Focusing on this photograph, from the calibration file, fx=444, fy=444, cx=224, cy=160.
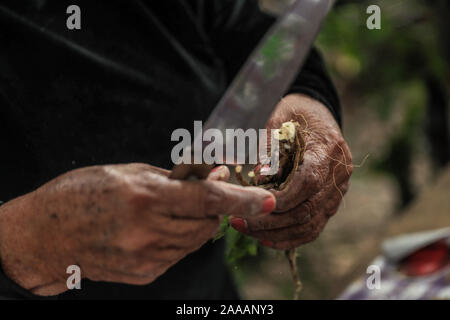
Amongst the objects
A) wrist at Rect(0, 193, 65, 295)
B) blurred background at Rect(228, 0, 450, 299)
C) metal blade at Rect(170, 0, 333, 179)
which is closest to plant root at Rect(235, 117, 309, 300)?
metal blade at Rect(170, 0, 333, 179)

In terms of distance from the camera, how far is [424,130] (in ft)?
7.07

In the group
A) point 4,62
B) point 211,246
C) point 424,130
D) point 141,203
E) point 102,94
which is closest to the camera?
point 141,203

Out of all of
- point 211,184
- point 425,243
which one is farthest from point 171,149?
point 425,243

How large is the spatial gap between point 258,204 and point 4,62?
1.88 ft

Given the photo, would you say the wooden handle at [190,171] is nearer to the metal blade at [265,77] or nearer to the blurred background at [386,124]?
the metal blade at [265,77]

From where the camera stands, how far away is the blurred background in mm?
1624

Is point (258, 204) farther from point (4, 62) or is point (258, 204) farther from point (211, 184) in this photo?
point (4, 62)

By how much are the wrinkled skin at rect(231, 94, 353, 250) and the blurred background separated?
1.92 ft

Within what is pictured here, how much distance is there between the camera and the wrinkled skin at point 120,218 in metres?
0.56

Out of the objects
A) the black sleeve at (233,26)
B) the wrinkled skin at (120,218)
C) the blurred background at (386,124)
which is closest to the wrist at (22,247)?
the wrinkled skin at (120,218)

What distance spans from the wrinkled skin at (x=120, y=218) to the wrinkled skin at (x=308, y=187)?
158mm

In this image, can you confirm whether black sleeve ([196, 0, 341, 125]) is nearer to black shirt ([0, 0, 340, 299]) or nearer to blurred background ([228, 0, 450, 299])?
black shirt ([0, 0, 340, 299])

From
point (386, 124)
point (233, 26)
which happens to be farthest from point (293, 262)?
point (386, 124)

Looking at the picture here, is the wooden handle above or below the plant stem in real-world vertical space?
above
